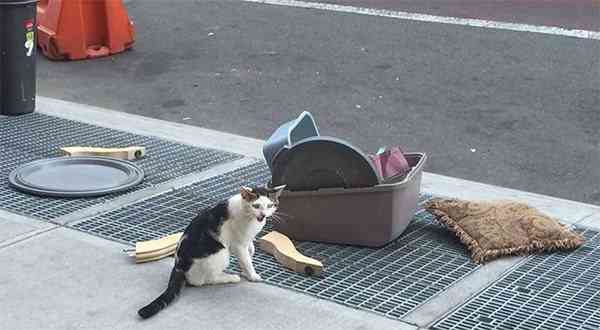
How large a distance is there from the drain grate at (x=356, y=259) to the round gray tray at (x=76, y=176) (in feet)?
1.09

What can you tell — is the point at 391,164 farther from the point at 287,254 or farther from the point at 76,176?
the point at 76,176

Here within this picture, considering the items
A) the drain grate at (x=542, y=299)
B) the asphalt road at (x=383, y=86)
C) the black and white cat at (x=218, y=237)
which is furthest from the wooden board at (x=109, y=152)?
the drain grate at (x=542, y=299)

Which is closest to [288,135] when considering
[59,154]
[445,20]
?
[59,154]

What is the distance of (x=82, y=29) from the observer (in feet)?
35.4

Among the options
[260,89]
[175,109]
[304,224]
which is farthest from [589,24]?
[304,224]

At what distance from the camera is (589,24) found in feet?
41.9

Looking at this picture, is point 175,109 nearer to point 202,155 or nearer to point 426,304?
point 202,155

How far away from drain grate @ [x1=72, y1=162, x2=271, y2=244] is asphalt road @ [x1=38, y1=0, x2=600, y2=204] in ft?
4.88

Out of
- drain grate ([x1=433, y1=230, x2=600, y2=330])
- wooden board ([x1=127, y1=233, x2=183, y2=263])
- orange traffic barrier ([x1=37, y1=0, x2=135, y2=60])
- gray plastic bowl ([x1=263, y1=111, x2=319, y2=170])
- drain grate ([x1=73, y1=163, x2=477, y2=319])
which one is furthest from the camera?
orange traffic barrier ([x1=37, y1=0, x2=135, y2=60])

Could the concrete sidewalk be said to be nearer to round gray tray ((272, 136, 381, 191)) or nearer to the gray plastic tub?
the gray plastic tub

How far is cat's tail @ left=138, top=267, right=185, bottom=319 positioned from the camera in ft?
15.8

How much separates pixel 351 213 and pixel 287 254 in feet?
1.46

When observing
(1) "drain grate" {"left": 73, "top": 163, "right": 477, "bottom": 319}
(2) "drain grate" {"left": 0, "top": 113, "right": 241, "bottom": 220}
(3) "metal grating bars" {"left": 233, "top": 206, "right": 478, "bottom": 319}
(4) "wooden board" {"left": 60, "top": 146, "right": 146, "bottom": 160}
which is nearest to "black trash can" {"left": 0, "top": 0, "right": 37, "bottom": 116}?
(2) "drain grate" {"left": 0, "top": 113, "right": 241, "bottom": 220}

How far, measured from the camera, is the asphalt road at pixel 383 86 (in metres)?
8.07
